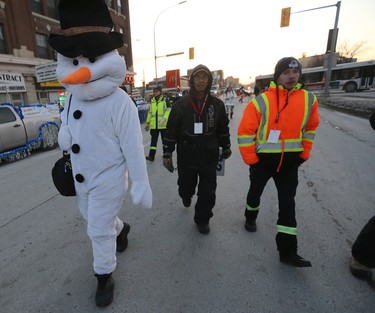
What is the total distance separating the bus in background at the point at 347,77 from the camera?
2452 cm

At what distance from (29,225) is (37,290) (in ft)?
4.19

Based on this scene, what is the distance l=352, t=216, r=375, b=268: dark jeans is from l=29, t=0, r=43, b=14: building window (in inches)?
831

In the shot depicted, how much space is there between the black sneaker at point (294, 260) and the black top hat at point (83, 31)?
2.25 m

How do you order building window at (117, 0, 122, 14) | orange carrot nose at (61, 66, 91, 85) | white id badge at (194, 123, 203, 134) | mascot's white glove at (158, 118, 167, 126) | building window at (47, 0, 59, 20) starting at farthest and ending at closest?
1. building window at (117, 0, 122, 14)
2. building window at (47, 0, 59, 20)
3. mascot's white glove at (158, 118, 167, 126)
4. white id badge at (194, 123, 203, 134)
5. orange carrot nose at (61, 66, 91, 85)

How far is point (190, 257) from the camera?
2.31 metres

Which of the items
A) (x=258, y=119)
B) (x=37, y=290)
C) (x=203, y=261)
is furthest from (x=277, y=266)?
(x=37, y=290)

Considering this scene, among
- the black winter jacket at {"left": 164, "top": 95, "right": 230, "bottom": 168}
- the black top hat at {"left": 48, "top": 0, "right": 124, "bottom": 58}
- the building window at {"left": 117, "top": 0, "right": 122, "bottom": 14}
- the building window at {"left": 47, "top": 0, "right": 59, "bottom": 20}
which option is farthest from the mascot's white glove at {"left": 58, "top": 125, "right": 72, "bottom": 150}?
the building window at {"left": 117, "top": 0, "right": 122, "bottom": 14}

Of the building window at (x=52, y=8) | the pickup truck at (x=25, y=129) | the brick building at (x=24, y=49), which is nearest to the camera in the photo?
the pickup truck at (x=25, y=129)

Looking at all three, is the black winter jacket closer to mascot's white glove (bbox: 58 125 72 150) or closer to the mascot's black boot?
mascot's white glove (bbox: 58 125 72 150)

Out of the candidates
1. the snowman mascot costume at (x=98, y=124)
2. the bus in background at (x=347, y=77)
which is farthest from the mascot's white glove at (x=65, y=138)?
the bus in background at (x=347, y=77)

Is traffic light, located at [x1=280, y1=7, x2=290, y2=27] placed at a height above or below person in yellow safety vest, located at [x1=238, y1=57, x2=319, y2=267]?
above

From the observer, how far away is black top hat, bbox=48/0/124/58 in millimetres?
1528

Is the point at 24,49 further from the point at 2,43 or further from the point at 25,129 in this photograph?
the point at 25,129

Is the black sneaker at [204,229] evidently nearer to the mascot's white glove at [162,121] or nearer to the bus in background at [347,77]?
the mascot's white glove at [162,121]
